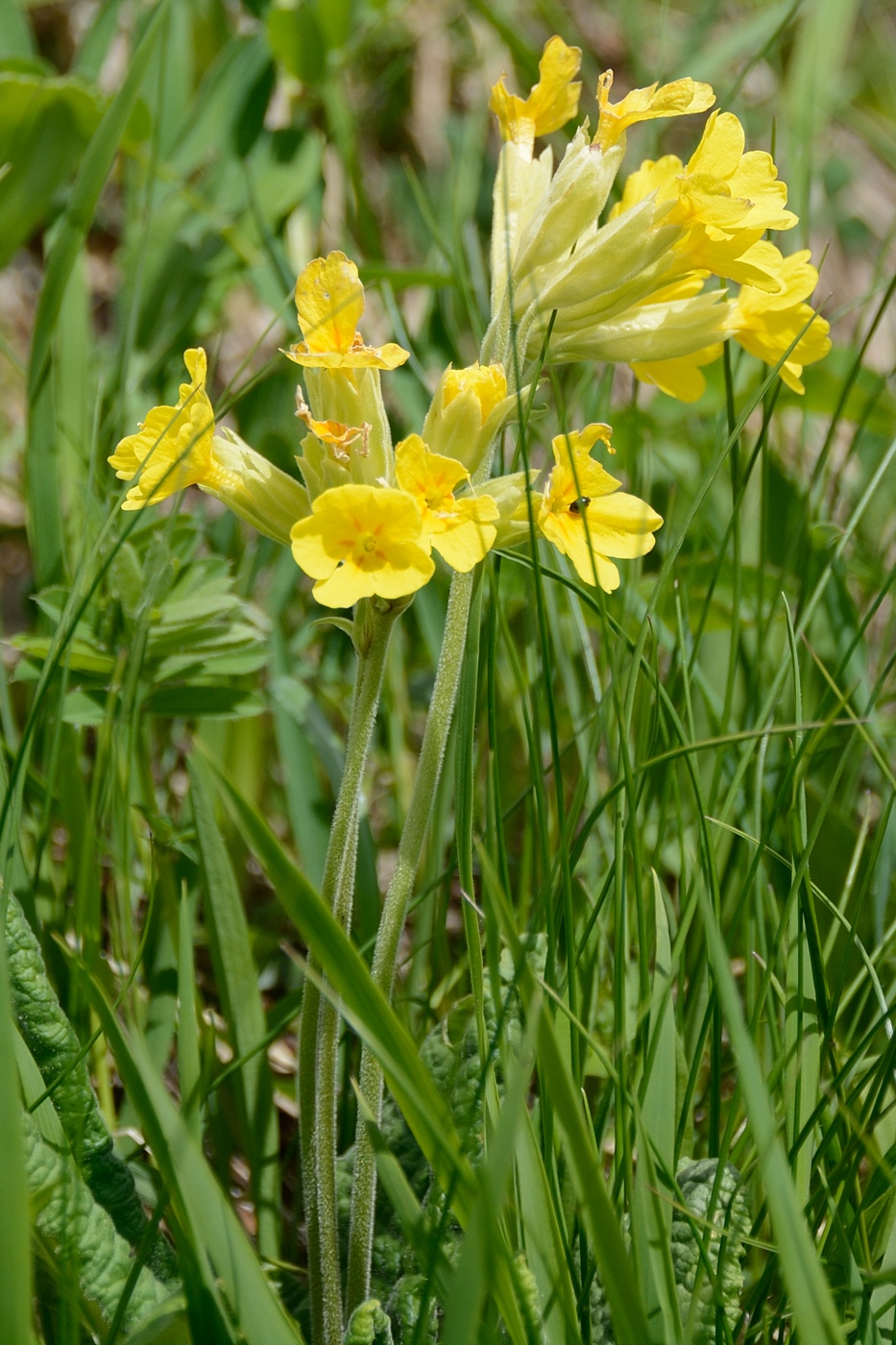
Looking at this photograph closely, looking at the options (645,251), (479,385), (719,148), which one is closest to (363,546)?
(479,385)

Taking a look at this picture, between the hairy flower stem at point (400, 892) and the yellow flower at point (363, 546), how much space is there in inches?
4.5

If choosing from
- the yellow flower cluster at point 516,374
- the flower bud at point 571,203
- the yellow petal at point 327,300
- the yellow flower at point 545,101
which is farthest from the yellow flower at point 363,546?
the yellow flower at point 545,101

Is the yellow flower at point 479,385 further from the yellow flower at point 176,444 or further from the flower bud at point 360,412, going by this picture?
the yellow flower at point 176,444

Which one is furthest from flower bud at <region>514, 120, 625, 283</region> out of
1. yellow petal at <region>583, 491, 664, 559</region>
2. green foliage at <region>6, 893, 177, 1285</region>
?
green foliage at <region>6, 893, 177, 1285</region>

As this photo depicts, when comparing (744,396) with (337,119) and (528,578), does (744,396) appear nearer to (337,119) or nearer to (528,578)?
(528,578)

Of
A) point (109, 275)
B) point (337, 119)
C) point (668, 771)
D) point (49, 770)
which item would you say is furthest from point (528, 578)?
point (109, 275)

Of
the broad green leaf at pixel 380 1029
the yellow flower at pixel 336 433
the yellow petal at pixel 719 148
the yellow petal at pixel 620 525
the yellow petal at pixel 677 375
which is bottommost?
the broad green leaf at pixel 380 1029

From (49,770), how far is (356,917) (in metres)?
0.50

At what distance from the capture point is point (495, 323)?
1.21 m

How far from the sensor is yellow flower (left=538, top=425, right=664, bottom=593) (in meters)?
1.11

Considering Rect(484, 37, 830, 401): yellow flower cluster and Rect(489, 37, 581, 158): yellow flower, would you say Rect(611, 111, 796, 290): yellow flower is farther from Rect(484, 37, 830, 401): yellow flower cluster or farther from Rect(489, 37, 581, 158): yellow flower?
Rect(489, 37, 581, 158): yellow flower

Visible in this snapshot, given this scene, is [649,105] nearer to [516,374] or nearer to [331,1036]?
[516,374]

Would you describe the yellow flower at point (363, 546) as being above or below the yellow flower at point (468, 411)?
below

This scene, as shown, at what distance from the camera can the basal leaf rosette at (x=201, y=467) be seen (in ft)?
3.65
